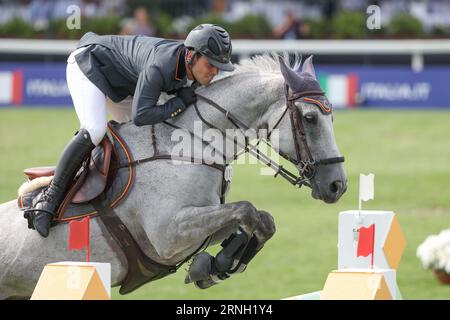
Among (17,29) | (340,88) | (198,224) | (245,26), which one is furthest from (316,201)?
(17,29)

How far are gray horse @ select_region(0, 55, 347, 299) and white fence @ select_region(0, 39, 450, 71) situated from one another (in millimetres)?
15432

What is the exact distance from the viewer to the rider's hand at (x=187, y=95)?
533 centimetres

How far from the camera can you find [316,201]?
14.4 meters

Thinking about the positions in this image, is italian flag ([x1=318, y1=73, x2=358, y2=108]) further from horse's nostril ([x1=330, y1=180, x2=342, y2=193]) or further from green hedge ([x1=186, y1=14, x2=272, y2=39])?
horse's nostril ([x1=330, y1=180, x2=342, y2=193])

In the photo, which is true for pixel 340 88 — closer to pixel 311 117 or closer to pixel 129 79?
pixel 129 79

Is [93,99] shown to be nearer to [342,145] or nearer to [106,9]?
[342,145]

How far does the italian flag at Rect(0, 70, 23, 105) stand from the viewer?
20.3 m

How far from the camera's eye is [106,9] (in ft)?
78.1

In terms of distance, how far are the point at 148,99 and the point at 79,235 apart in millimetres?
822

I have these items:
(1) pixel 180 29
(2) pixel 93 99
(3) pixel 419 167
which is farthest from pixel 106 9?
(2) pixel 93 99

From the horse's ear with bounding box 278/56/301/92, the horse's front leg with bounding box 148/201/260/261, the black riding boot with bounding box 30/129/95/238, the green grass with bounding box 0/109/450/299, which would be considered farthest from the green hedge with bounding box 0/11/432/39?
the horse's front leg with bounding box 148/201/260/261

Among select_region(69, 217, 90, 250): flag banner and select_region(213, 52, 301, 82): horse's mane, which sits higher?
select_region(213, 52, 301, 82): horse's mane
